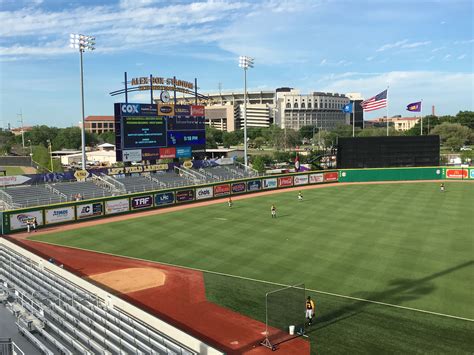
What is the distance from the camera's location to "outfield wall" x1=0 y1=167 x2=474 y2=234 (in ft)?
109

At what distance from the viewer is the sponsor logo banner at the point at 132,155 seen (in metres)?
43.8

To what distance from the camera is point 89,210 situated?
3634cm

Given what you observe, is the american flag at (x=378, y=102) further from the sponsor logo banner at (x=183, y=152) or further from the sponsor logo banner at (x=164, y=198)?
the sponsor logo banner at (x=164, y=198)

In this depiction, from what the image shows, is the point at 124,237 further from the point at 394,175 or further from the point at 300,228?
the point at 394,175

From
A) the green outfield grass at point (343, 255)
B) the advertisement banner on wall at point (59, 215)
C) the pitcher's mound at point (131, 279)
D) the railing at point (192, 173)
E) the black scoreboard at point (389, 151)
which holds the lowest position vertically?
the pitcher's mound at point (131, 279)

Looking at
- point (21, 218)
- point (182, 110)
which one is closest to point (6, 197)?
point (21, 218)

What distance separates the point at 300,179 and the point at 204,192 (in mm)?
16878

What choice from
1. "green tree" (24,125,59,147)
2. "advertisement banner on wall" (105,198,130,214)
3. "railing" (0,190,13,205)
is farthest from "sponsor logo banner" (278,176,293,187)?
"green tree" (24,125,59,147)

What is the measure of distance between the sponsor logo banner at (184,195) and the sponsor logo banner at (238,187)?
6195mm

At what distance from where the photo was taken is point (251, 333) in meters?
14.9

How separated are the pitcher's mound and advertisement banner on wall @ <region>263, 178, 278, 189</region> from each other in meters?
31.7

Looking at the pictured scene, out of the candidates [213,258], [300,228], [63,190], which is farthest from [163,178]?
[213,258]

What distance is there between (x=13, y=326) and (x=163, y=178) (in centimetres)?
3727

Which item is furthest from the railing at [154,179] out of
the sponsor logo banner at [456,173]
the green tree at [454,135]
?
the green tree at [454,135]
